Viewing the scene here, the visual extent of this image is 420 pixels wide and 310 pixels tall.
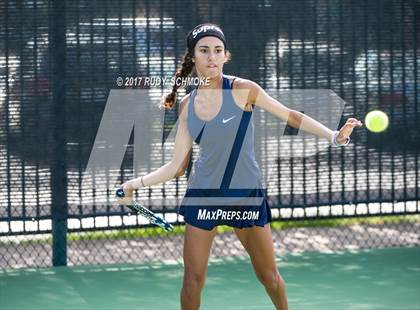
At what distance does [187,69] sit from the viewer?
18.9 feet

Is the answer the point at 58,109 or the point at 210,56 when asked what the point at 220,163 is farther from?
the point at 58,109

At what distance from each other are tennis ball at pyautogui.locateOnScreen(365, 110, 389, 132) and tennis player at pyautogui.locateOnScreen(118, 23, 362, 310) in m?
3.05

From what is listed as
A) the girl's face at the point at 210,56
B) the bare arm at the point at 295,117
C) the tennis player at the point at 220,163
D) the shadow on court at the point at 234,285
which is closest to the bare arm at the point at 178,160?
the tennis player at the point at 220,163

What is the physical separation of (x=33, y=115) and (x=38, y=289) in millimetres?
1280

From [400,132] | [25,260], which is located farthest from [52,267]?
[400,132]

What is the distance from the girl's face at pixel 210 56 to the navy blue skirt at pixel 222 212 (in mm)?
599

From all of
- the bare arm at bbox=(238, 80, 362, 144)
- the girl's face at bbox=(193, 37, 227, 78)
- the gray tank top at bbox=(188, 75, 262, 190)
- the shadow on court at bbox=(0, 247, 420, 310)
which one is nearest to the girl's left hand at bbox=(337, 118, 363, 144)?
the bare arm at bbox=(238, 80, 362, 144)

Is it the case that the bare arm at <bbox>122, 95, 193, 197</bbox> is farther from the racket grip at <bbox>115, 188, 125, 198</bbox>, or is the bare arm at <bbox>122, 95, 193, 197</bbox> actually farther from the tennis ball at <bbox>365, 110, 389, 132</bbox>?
the tennis ball at <bbox>365, 110, 389, 132</bbox>

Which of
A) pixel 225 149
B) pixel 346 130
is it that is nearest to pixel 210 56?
pixel 225 149

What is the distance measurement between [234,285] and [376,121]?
1.90m

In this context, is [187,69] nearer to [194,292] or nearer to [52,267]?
[194,292]

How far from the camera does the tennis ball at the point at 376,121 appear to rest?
838 centimetres

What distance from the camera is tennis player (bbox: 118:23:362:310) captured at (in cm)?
531

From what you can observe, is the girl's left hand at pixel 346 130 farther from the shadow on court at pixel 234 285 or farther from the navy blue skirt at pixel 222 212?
the shadow on court at pixel 234 285
